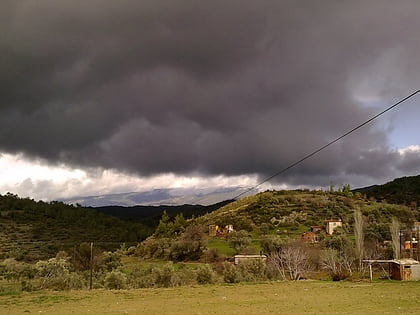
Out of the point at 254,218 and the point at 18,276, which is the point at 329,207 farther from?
the point at 18,276

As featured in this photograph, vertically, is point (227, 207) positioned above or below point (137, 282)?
above

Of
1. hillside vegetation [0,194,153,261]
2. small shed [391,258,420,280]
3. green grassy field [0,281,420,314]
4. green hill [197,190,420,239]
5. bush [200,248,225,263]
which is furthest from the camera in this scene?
green hill [197,190,420,239]

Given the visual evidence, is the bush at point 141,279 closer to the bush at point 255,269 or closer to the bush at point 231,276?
the bush at point 231,276

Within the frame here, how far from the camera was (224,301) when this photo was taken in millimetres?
22844

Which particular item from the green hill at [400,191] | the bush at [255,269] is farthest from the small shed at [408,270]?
the green hill at [400,191]

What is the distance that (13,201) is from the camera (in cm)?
7206

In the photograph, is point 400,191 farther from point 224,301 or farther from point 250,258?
point 224,301

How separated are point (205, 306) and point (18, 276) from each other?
2202cm

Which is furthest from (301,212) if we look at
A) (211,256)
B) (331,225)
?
(211,256)

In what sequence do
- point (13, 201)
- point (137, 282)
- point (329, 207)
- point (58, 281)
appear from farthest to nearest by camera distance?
point (329, 207) → point (13, 201) → point (137, 282) → point (58, 281)

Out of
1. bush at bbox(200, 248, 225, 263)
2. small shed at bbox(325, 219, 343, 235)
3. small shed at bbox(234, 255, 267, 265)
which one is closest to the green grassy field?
small shed at bbox(234, 255, 267, 265)

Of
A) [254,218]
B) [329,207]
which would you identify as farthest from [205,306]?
[329,207]

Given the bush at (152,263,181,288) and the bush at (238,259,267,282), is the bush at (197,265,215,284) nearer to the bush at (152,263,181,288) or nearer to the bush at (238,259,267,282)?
the bush at (152,263,181,288)

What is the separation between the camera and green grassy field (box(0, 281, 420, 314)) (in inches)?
773
